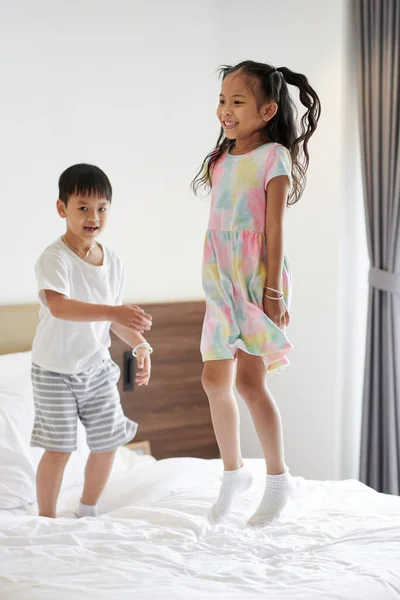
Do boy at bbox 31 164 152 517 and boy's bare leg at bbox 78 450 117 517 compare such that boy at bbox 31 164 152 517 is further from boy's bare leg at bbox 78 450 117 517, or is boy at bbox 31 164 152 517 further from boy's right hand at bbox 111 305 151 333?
boy's right hand at bbox 111 305 151 333

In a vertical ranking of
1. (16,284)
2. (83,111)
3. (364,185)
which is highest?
(83,111)

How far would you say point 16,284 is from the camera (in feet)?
10.1

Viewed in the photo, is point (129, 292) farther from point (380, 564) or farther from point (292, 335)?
point (380, 564)

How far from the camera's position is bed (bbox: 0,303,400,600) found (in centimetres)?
154

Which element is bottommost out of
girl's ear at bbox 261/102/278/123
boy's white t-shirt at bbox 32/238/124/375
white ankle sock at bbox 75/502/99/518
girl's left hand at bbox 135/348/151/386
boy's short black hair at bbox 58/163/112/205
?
white ankle sock at bbox 75/502/99/518

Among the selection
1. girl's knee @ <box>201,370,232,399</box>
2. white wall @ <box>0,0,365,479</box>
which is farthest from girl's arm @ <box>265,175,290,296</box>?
white wall @ <box>0,0,365,479</box>

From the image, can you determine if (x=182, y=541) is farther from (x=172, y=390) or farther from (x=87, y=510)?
(x=172, y=390)

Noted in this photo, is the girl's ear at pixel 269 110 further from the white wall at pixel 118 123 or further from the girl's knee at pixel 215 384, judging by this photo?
the white wall at pixel 118 123

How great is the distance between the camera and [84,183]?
231cm

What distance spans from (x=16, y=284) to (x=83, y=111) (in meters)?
0.76

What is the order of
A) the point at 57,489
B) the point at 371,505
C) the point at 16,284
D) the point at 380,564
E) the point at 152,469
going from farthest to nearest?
the point at 16,284, the point at 152,469, the point at 57,489, the point at 371,505, the point at 380,564

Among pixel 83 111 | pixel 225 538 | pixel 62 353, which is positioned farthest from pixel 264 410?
pixel 83 111

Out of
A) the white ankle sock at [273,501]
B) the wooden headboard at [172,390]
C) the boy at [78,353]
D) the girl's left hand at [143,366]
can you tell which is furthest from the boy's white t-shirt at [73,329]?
the wooden headboard at [172,390]

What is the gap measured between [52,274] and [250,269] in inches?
24.8
